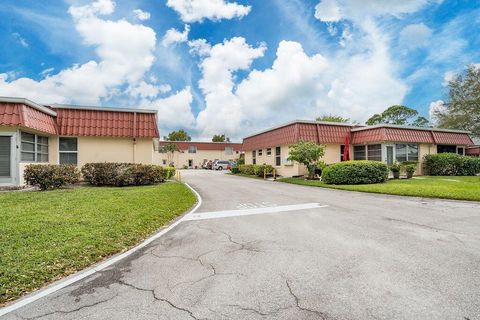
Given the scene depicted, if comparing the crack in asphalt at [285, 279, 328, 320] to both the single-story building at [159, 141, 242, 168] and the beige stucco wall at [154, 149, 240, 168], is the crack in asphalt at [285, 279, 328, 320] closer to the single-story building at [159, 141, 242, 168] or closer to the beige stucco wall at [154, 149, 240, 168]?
the single-story building at [159, 141, 242, 168]

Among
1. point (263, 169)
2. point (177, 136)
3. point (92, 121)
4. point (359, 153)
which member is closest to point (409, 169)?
point (359, 153)

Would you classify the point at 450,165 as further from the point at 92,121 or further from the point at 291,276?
the point at 92,121

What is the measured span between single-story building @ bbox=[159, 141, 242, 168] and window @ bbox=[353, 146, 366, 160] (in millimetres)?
32253

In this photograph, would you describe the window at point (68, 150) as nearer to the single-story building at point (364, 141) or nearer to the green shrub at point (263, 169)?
the green shrub at point (263, 169)

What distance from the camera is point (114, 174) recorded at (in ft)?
46.9

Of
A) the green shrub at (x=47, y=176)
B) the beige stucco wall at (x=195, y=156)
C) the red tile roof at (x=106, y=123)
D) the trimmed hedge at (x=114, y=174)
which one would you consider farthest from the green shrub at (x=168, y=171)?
the beige stucco wall at (x=195, y=156)

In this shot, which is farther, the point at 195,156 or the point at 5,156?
the point at 195,156

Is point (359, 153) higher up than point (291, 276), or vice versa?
point (359, 153)

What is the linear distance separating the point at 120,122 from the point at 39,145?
4292 mm

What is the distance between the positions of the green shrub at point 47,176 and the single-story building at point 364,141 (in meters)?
15.0

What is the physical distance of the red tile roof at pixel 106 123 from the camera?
15867mm

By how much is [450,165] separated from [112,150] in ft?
81.4

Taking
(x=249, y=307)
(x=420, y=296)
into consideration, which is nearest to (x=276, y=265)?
(x=249, y=307)

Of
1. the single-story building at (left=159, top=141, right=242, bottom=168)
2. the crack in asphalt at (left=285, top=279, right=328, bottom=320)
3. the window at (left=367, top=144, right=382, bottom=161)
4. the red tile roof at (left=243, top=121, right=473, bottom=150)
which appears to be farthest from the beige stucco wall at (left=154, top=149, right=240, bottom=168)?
the crack in asphalt at (left=285, top=279, right=328, bottom=320)
